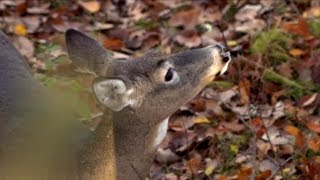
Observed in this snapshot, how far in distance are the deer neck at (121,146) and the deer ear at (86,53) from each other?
0.30 meters

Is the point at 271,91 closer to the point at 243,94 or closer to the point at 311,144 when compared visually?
the point at 243,94

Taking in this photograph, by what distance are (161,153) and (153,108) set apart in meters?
1.11

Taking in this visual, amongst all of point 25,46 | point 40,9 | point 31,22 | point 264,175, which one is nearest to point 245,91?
point 264,175

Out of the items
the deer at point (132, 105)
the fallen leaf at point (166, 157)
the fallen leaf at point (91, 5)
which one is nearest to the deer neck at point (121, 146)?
the deer at point (132, 105)

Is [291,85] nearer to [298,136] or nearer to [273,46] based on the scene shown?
[273,46]

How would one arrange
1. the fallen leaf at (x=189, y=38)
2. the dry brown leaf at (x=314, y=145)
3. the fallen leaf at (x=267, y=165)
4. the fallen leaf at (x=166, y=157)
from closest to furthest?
the dry brown leaf at (x=314, y=145) → the fallen leaf at (x=267, y=165) → the fallen leaf at (x=166, y=157) → the fallen leaf at (x=189, y=38)

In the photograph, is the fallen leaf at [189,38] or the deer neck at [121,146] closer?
the deer neck at [121,146]

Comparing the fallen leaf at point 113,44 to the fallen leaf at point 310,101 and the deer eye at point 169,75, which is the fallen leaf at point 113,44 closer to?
the fallen leaf at point 310,101

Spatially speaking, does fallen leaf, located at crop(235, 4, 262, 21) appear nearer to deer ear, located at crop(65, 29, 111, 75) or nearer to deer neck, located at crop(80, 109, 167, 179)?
deer ear, located at crop(65, 29, 111, 75)

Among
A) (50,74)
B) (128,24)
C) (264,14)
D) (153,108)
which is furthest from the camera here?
(128,24)

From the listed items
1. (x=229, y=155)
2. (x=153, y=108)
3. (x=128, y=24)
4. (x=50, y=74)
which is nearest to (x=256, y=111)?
(x=229, y=155)

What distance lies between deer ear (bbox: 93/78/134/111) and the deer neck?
101 mm

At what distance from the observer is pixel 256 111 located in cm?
607

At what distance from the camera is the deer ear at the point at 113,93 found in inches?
192
